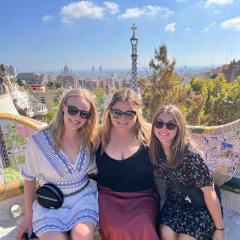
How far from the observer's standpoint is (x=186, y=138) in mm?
2701

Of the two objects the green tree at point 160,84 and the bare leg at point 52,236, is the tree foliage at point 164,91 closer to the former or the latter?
the green tree at point 160,84

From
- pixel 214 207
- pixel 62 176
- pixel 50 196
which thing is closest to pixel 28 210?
pixel 50 196

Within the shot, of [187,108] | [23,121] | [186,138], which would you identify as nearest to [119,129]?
[186,138]

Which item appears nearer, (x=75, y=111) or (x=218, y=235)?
(x=218, y=235)

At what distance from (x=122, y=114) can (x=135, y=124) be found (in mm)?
222

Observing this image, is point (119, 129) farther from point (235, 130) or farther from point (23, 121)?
point (23, 121)

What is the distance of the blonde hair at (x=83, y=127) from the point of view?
9.23 feet

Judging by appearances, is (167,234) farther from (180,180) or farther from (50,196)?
(50,196)

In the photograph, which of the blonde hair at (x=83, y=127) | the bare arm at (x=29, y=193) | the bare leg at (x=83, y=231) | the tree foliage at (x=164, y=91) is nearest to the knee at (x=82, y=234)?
the bare leg at (x=83, y=231)

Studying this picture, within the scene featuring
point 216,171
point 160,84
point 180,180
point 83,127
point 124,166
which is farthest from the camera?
point 160,84

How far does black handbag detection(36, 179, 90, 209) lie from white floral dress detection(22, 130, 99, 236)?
0.12 feet

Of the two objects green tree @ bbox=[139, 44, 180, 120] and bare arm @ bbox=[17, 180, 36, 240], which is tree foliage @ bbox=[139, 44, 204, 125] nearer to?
green tree @ bbox=[139, 44, 180, 120]

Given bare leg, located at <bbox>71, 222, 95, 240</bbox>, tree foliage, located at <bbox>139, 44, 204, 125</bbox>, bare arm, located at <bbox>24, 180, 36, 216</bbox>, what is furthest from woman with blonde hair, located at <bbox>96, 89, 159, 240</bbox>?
tree foliage, located at <bbox>139, 44, 204, 125</bbox>

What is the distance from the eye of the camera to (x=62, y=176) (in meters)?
2.75
